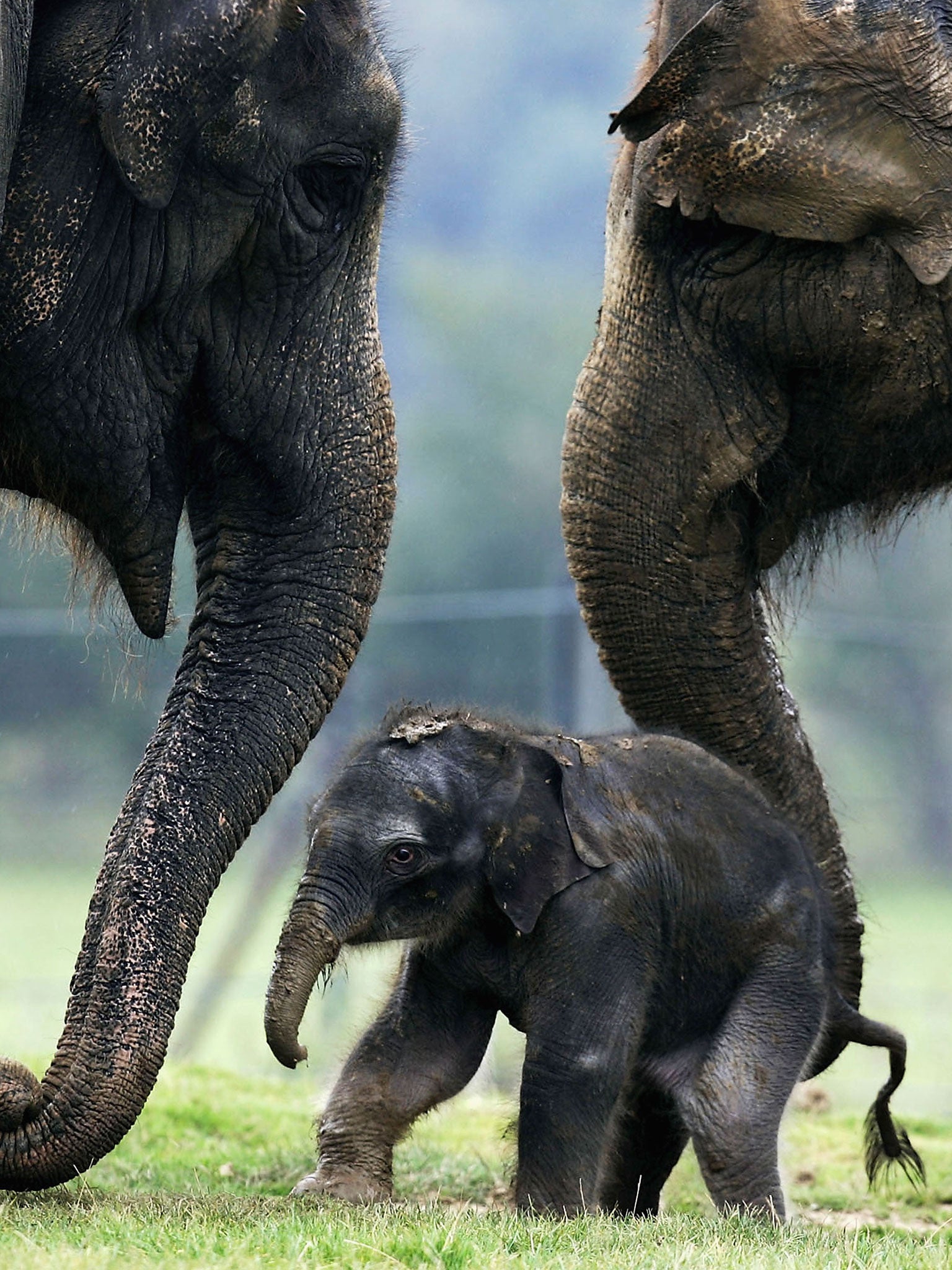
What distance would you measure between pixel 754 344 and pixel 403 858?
52.1 inches

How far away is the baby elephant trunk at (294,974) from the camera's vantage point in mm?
3744

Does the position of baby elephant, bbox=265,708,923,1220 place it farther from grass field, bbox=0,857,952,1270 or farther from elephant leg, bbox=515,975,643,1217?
grass field, bbox=0,857,952,1270

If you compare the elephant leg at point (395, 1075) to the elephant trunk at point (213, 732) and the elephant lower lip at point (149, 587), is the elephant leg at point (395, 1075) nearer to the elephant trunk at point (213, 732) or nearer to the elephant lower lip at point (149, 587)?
the elephant trunk at point (213, 732)

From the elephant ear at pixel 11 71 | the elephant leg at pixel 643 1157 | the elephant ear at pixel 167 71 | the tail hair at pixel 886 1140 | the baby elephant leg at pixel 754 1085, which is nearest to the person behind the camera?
the elephant ear at pixel 11 71

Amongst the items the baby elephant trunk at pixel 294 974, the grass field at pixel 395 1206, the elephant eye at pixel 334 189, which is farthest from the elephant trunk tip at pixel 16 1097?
the elephant eye at pixel 334 189

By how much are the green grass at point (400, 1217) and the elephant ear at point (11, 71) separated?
1.66 meters

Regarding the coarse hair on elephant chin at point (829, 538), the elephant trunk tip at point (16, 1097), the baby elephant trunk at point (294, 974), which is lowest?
the elephant trunk tip at point (16, 1097)

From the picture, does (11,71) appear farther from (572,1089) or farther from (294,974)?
(572,1089)

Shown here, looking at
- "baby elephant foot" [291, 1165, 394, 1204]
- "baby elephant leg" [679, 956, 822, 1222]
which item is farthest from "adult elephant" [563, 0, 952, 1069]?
"baby elephant foot" [291, 1165, 394, 1204]

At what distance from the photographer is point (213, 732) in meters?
3.86

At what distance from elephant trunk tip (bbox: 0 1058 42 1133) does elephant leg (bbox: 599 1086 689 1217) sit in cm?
153

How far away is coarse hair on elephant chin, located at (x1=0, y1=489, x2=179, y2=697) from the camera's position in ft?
13.5

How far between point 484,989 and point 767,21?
6.78ft

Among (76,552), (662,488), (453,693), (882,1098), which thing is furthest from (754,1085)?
(453,693)
